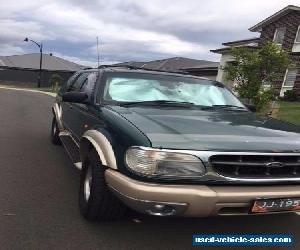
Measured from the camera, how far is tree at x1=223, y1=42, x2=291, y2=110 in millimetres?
14297

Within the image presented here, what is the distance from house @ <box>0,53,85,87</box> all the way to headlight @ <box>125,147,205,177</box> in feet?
180

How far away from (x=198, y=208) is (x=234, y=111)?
2.08 meters

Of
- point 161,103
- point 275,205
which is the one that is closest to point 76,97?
point 161,103

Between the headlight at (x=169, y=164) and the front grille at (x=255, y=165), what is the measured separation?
0.47ft

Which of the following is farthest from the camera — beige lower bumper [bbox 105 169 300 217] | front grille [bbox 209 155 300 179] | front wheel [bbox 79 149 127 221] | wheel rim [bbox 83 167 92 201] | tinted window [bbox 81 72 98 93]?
tinted window [bbox 81 72 98 93]

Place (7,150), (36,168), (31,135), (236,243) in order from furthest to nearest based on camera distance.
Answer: (31,135) → (7,150) → (36,168) → (236,243)

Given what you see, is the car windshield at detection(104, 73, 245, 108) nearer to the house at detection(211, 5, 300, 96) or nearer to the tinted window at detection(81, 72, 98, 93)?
the tinted window at detection(81, 72, 98, 93)

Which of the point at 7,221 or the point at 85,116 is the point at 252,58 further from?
the point at 7,221

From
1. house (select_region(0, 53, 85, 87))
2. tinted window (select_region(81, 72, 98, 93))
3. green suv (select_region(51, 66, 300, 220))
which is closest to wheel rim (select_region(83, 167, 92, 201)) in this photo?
green suv (select_region(51, 66, 300, 220))

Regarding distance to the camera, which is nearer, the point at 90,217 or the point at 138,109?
the point at 90,217

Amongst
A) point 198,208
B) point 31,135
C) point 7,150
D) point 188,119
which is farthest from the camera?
point 31,135

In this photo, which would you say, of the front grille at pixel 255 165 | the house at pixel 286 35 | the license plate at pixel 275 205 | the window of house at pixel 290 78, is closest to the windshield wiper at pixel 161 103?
Answer: the front grille at pixel 255 165

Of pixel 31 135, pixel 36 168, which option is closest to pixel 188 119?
pixel 36 168

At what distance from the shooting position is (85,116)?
5324mm
